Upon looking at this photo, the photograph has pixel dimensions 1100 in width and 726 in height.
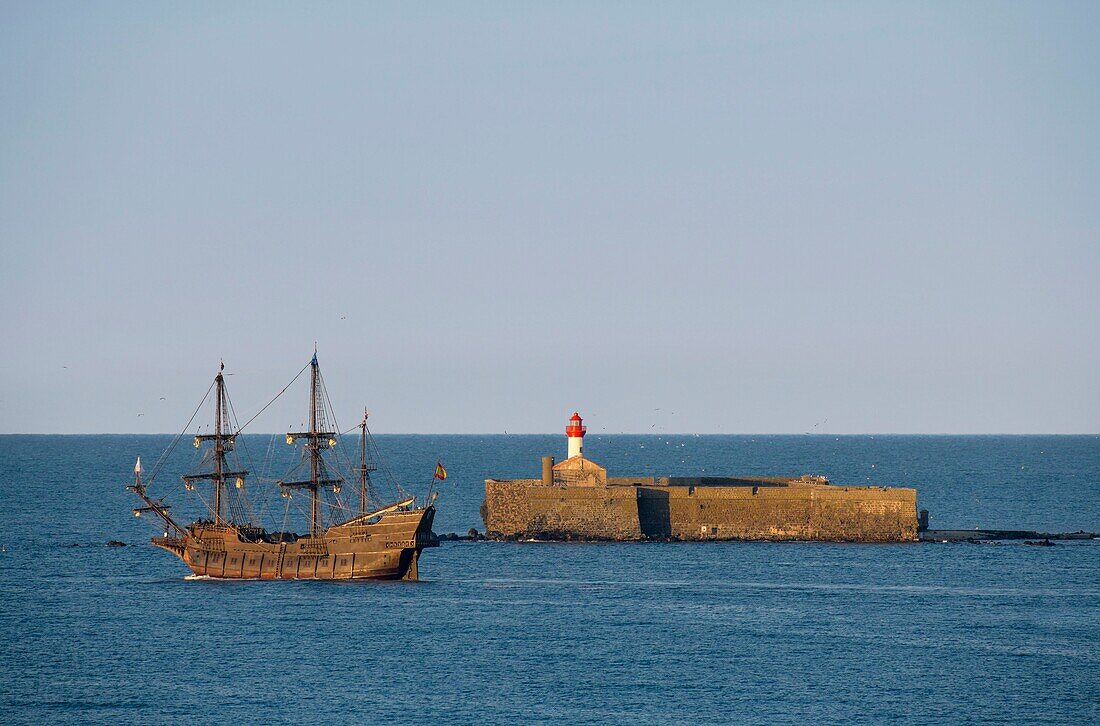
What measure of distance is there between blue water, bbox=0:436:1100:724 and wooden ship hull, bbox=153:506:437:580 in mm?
972

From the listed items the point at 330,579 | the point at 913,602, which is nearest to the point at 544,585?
the point at 330,579

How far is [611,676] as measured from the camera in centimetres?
4750

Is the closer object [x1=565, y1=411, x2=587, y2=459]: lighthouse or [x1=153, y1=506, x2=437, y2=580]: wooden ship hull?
[x1=153, y1=506, x2=437, y2=580]: wooden ship hull

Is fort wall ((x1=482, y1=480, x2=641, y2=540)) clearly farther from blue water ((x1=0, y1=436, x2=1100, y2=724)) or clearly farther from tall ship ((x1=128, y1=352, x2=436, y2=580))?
tall ship ((x1=128, y1=352, x2=436, y2=580))

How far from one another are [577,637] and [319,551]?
16526 millimetres

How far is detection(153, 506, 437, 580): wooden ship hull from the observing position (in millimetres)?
65312

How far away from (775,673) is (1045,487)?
316 ft

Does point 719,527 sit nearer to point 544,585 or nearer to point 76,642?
point 544,585

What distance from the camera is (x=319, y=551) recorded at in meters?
66.0

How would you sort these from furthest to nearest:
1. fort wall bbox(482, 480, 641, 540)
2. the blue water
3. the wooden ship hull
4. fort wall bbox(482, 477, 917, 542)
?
1. fort wall bbox(482, 480, 641, 540)
2. fort wall bbox(482, 477, 917, 542)
3. the wooden ship hull
4. the blue water

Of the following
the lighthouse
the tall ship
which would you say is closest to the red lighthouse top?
the lighthouse

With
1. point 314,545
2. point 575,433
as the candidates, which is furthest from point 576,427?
point 314,545

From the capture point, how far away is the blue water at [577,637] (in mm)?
44000

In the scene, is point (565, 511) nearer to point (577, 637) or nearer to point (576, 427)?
point (576, 427)
